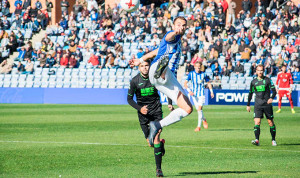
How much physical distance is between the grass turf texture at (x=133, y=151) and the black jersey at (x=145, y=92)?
3.21 feet

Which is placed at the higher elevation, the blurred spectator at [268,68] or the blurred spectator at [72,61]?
the blurred spectator at [268,68]

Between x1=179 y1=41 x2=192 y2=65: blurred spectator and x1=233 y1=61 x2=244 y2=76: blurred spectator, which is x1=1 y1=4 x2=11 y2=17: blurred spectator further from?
x1=233 y1=61 x2=244 y2=76: blurred spectator

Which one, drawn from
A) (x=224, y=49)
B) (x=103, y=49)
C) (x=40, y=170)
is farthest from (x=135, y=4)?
(x=40, y=170)

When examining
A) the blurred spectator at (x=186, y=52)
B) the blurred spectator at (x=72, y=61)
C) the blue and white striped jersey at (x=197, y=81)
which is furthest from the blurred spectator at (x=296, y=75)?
the blurred spectator at (x=72, y=61)

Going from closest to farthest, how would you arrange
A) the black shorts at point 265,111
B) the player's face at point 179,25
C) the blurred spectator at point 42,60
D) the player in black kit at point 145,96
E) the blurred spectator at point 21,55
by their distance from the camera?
the player's face at point 179,25 < the player in black kit at point 145,96 < the black shorts at point 265,111 < the blurred spectator at point 42,60 < the blurred spectator at point 21,55

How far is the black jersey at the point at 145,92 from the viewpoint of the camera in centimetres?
1067

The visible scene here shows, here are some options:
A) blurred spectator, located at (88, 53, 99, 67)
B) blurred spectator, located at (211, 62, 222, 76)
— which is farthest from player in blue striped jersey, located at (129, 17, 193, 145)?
blurred spectator, located at (88, 53, 99, 67)

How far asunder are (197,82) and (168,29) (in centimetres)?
1613

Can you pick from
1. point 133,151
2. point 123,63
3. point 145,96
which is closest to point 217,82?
point 123,63

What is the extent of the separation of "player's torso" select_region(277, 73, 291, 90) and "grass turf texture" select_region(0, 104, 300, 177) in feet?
22.5

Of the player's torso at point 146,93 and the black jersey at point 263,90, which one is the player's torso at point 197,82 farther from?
the player's torso at point 146,93

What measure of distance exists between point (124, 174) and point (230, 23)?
85.4 ft

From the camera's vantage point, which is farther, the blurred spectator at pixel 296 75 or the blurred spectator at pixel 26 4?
the blurred spectator at pixel 26 4

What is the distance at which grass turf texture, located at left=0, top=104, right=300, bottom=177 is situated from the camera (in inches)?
360
